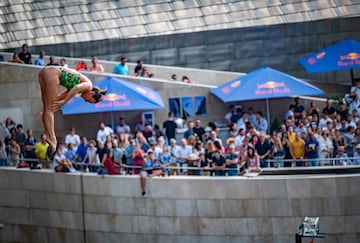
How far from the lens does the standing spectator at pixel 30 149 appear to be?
120ft

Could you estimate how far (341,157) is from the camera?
108 feet

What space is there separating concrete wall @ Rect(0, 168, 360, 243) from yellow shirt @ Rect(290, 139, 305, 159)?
0.72m

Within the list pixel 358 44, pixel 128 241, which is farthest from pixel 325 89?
pixel 128 241

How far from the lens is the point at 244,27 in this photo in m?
43.3

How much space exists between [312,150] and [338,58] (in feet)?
17.3

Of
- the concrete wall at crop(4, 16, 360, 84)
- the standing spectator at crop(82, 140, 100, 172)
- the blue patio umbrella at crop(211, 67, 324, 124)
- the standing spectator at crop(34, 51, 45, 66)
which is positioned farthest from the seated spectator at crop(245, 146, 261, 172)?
the standing spectator at crop(34, 51, 45, 66)

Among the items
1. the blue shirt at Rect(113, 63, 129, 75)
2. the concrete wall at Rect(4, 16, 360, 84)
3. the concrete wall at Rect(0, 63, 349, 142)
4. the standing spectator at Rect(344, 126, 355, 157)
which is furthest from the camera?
the concrete wall at Rect(4, 16, 360, 84)

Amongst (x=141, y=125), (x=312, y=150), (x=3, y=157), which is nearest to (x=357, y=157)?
(x=312, y=150)

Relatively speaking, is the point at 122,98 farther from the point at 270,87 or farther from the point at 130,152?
the point at 270,87

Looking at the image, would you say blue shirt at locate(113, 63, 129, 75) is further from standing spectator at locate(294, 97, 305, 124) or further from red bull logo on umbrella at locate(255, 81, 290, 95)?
standing spectator at locate(294, 97, 305, 124)

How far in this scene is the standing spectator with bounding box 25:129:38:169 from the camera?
3644 cm

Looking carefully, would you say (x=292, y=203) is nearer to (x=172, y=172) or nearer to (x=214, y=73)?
(x=172, y=172)

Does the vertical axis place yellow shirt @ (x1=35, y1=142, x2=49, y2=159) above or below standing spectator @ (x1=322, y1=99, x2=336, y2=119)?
below

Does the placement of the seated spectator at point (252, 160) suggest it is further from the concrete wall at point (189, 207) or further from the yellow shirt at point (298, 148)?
the yellow shirt at point (298, 148)
